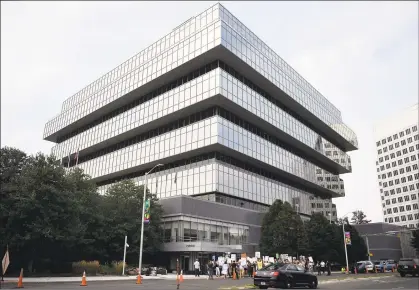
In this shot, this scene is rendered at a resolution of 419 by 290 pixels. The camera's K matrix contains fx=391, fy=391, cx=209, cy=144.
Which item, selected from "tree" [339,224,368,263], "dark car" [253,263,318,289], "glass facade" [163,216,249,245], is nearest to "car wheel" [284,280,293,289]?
"dark car" [253,263,318,289]

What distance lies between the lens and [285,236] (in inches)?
2147

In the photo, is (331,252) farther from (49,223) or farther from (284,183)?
(49,223)

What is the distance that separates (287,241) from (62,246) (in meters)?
29.6

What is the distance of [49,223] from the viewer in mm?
34688

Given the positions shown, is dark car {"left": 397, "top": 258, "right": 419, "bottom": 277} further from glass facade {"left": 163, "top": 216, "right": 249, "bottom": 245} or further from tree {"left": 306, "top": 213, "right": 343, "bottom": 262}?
glass facade {"left": 163, "top": 216, "right": 249, "bottom": 245}

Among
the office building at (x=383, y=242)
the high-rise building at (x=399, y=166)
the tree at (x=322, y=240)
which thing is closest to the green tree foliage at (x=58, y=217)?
the tree at (x=322, y=240)

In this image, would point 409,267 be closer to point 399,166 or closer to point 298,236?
point 298,236

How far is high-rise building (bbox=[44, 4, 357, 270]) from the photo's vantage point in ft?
198

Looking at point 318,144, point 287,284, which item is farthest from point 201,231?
point 318,144

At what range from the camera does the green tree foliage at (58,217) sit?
34.0m

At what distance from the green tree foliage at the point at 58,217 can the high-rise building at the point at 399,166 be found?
113365 millimetres

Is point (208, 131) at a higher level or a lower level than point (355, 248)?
higher

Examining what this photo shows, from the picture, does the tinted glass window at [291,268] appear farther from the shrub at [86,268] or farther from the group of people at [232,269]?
the shrub at [86,268]

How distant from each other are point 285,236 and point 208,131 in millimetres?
20609
